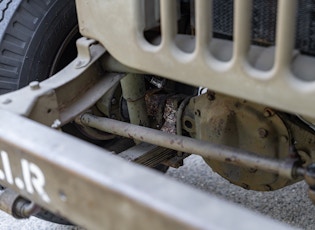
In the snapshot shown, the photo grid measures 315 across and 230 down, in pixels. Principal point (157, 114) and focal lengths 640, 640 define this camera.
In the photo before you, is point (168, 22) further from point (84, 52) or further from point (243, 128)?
point (243, 128)

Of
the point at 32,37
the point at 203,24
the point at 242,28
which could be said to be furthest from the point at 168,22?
the point at 32,37

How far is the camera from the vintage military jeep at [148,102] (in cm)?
142

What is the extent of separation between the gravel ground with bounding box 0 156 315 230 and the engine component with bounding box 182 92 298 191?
0.58 meters

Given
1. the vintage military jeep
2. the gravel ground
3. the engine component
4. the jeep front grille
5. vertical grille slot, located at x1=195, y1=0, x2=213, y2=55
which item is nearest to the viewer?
the vintage military jeep

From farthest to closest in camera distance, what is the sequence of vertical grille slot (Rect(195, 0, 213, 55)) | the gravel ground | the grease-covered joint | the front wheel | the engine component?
the gravel ground < the front wheel < the engine component < the grease-covered joint < vertical grille slot (Rect(195, 0, 213, 55))

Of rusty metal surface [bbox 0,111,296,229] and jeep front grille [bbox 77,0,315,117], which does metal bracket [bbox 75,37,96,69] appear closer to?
jeep front grille [bbox 77,0,315,117]

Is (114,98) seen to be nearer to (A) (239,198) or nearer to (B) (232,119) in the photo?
(B) (232,119)

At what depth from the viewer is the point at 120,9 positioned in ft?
6.38

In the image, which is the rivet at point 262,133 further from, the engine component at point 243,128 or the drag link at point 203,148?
the drag link at point 203,148

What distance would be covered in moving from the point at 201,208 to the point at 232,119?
118 cm

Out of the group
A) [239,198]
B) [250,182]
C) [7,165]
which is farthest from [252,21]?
[239,198]

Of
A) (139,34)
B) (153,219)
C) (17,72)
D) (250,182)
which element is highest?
(139,34)

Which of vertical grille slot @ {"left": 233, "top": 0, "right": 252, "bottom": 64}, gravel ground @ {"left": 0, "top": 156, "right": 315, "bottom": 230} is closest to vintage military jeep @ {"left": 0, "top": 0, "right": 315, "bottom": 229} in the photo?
vertical grille slot @ {"left": 233, "top": 0, "right": 252, "bottom": 64}

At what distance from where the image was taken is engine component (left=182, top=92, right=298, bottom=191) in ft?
7.66
